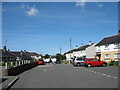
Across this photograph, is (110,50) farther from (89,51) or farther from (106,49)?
(89,51)

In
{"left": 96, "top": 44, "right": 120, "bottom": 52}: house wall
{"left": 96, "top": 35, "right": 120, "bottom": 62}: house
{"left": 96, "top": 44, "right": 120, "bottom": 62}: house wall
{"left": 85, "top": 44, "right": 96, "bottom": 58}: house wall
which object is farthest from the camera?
{"left": 85, "top": 44, "right": 96, "bottom": 58}: house wall

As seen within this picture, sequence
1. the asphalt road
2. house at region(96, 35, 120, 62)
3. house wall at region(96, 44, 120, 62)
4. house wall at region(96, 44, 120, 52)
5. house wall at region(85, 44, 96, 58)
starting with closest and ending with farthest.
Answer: the asphalt road
house at region(96, 35, 120, 62)
house wall at region(96, 44, 120, 62)
house wall at region(96, 44, 120, 52)
house wall at region(85, 44, 96, 58)

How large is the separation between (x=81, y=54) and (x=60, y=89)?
2496 inches

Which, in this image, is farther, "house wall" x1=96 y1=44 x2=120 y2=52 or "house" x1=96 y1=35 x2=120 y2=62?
"house wall" x1=96 y1=44 x2=120 y2=52

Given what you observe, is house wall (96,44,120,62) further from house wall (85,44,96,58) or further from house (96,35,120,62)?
house wall (85,44,96,58)

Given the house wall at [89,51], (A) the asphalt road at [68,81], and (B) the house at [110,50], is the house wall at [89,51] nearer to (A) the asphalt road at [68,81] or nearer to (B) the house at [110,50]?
(B) the house at [110,50]

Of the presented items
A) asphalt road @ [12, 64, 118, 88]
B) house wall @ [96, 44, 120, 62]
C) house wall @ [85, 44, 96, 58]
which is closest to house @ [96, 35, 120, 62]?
house wall @ [96, 44, 120, 62]

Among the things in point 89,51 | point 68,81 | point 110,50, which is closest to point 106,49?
point 110,50

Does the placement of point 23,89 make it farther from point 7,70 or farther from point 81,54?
point 81,54

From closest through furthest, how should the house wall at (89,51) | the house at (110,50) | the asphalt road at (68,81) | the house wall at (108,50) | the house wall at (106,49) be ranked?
1. the asphalt road at (68,81)
2. the house at (110,50)
3. the house wall at (108,50)
4. the house wall at (106,49)
5. the house wall at (89,51)

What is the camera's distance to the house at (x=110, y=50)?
42.5 m

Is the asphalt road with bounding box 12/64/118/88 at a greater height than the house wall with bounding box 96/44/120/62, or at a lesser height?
lesser

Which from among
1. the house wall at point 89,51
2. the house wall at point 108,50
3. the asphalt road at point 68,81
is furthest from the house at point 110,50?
the asphalt road at point 68,81

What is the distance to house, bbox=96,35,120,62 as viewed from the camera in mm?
42469
